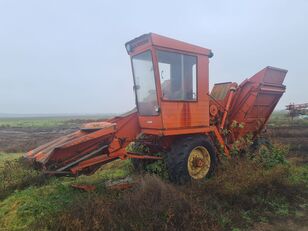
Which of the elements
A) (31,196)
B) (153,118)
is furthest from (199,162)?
(31,196)

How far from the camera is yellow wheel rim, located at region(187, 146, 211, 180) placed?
701 centimetres

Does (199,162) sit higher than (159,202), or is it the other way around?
(199,162)

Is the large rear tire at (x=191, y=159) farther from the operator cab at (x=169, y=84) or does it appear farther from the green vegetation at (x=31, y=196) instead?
the green vegetation at (x=31, y=196)

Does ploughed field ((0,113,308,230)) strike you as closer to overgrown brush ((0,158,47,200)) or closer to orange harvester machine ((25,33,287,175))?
overgrown brush ((0,158,47,200))

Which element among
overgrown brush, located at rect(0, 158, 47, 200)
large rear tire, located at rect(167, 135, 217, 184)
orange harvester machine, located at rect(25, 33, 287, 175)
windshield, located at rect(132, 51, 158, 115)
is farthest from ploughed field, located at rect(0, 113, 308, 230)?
windshield, located at rect(132, 51, 158, 115)

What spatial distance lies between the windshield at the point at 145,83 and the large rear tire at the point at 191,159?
3.14 feet

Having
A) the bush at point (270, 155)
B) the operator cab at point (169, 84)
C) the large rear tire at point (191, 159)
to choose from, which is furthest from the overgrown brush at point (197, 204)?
the bush at point (270, 155)

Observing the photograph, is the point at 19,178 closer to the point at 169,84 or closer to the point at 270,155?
the point at 169,84

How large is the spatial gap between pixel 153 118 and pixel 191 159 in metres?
1.26

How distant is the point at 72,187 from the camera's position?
20.8ft

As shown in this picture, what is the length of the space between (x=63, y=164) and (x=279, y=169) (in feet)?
15.4

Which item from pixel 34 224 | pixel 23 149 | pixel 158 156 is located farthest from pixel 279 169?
pixel 23 149

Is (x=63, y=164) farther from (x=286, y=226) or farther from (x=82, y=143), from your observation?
(x=286, y=226)

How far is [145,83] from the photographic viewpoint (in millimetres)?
7004
